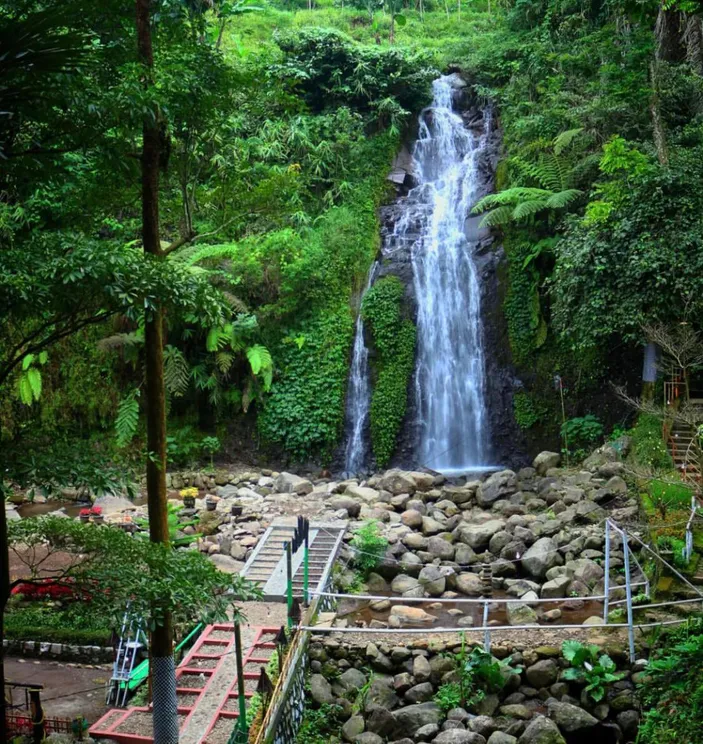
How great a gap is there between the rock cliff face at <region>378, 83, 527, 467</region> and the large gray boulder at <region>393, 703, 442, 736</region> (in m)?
8.91

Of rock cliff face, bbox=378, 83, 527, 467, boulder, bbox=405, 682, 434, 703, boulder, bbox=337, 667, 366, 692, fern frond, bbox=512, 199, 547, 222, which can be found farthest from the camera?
rock cliff face, bbox=378, 83, 527, 467

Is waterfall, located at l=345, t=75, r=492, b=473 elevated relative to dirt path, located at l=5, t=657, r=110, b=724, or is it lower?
elevated

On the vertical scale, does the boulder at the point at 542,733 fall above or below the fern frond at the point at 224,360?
below

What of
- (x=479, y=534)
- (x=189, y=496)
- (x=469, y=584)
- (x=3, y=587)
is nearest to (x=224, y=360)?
(x=189, y=496)

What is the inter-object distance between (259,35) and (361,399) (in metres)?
17.4

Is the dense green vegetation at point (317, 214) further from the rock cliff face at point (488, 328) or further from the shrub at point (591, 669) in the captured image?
the shrub at point (591, 669)

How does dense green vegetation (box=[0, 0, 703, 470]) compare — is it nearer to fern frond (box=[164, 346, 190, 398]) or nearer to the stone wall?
fern frond (box=[164, 346, 190, 398])

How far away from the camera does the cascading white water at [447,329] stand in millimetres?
16672

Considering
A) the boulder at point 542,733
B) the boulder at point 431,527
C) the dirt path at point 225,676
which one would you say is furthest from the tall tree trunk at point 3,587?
the boulder at point 431,527

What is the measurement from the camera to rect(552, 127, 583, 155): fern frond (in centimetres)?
1625

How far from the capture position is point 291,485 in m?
15.0

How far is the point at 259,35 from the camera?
28.1 m

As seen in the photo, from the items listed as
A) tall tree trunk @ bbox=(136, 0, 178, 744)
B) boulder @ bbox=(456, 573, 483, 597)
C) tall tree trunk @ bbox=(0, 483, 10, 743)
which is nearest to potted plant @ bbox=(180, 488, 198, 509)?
boulder @ bbox=(456, 573, 483, 597)

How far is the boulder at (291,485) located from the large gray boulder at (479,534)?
395 centimetres
